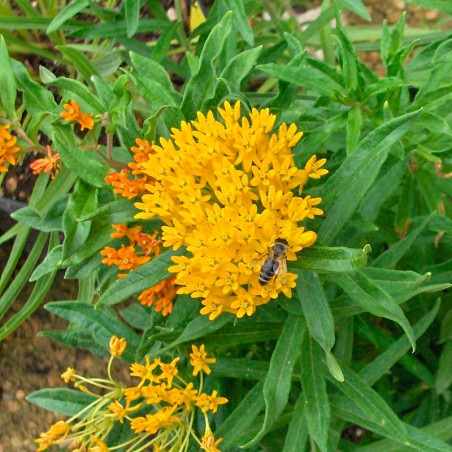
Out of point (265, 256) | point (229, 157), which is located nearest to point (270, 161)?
point (229, 157)

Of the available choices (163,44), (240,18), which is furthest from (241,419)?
(163,44)

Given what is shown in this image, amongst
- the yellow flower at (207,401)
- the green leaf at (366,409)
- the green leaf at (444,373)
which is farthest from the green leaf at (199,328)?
the green leaf at (444,373)

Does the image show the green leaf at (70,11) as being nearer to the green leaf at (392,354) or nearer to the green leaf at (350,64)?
the green leaf at (350,64)

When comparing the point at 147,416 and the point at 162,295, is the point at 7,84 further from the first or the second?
the point at 147,416

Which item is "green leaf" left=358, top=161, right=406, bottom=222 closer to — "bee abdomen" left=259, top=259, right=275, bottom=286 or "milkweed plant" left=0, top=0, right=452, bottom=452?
"milkweed plant" left=0, top=0, right=452, bottom=452

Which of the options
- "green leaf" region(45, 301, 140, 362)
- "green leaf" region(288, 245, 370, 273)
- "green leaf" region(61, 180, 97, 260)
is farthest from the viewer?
"green leaf" region(45, 301, 140, 362)

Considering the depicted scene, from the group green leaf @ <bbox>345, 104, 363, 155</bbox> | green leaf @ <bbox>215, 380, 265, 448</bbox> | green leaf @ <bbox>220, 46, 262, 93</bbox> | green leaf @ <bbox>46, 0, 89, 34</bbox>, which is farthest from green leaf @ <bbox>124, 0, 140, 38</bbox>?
green leaf @ <bbox>215, 380, 265, 448</bbox>
